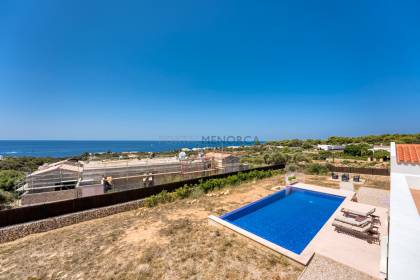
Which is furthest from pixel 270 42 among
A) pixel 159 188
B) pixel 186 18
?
pixel 159 188

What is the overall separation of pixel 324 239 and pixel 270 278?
2672mm

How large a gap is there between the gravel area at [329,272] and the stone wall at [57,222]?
24.7 feet

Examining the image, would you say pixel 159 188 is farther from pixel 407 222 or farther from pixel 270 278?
pixel 407 222

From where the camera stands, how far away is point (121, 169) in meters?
10.8

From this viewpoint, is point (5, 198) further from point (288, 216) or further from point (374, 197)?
point (374, 197)

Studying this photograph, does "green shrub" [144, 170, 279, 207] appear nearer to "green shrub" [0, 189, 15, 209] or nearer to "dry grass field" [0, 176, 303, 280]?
"dry grass field" [0, 176, 303, 280]

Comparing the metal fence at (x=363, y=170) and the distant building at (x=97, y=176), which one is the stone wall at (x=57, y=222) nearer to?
the distant building at (x=97, y=176)

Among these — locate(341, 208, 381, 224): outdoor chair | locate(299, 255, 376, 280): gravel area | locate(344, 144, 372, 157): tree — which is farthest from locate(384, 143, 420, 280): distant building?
locate(344, 144, 372, 157): tree

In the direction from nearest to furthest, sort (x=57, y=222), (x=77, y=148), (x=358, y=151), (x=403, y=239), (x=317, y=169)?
(x=403, y=239) → (x=57, y=222) → (x=317, y=169) → (x=358, y=151) → (x=77, y=148)

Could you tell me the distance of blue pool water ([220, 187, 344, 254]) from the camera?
648 cm

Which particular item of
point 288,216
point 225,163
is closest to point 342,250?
point 288,216

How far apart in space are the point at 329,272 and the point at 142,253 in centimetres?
479

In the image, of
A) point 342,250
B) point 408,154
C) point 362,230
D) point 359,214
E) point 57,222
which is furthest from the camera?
point 57,222

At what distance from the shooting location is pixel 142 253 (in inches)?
210
